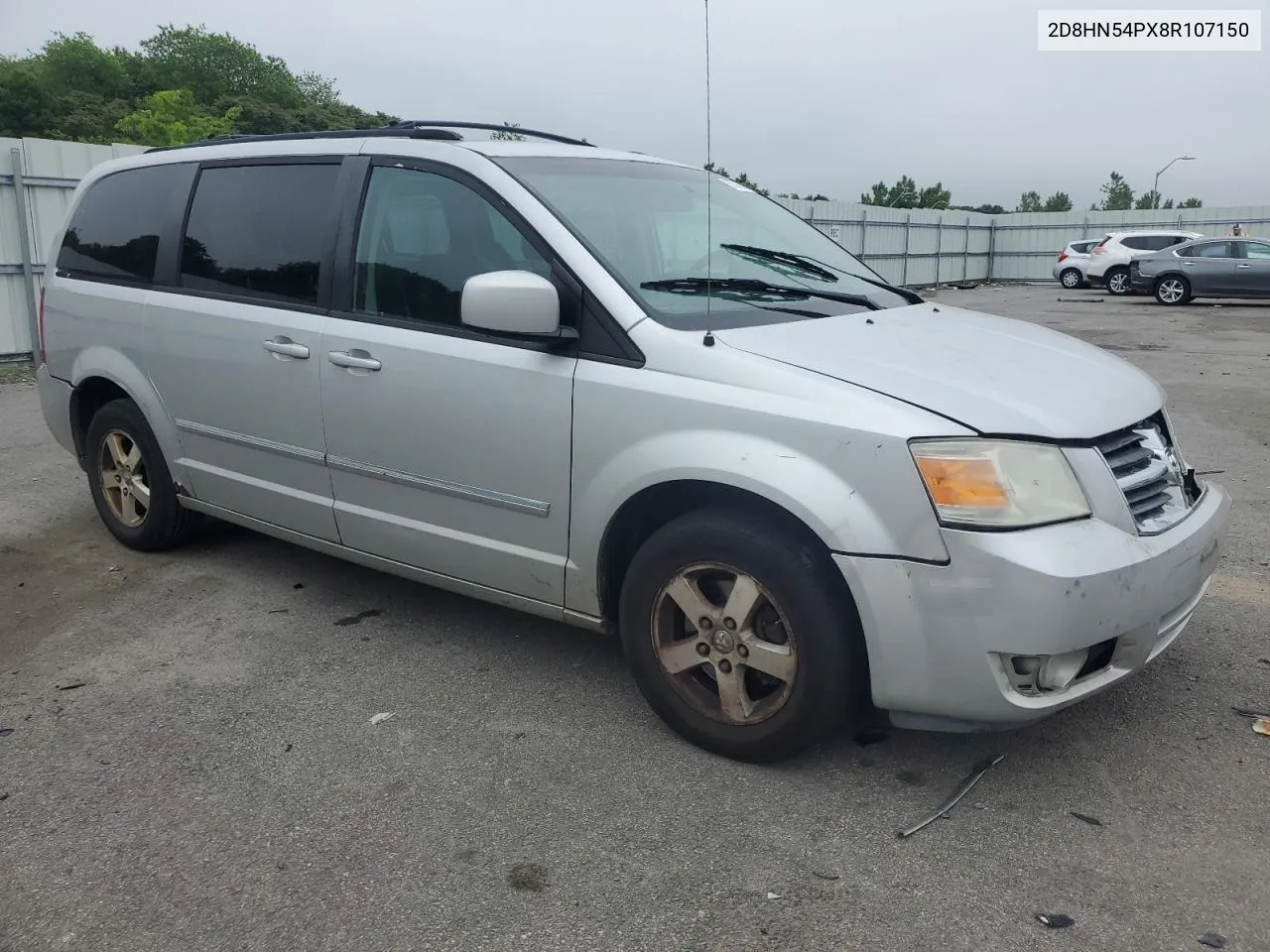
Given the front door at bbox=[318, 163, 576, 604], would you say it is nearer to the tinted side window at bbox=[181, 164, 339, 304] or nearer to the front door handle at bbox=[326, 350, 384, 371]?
the front door handle at bbox=[326, 350, 384, 371]

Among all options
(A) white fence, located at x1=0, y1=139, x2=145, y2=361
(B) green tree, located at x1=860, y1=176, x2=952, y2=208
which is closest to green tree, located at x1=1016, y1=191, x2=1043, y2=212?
(B) green tree, located at x1=860, y1=176, x2=952, y2=208

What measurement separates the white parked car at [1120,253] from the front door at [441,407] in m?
23.6

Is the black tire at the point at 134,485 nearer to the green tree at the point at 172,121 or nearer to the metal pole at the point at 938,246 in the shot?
the metal pole at the point at 938,246

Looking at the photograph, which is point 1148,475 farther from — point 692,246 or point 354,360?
point 354,360

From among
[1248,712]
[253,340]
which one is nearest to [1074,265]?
[1248,712]

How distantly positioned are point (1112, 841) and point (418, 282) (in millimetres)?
2672

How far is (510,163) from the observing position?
140 inches

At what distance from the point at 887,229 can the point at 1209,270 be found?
23.2 feet

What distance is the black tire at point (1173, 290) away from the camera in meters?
21.9

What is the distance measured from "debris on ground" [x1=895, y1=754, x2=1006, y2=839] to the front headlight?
802 millimetres

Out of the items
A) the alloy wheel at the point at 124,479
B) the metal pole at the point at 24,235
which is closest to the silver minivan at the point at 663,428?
the alloy wheel at the point at 124,479

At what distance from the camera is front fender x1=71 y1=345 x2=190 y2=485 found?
14.8 ft

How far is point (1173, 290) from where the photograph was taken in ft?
72.3

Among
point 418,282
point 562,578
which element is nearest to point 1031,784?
point 562,578
